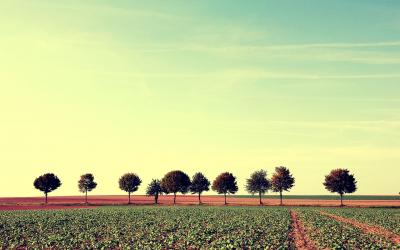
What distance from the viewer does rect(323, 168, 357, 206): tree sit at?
416 feet

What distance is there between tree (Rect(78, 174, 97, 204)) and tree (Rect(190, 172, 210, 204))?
1491 inches

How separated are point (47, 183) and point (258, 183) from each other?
77947 millimetres

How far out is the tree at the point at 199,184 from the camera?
497 feet

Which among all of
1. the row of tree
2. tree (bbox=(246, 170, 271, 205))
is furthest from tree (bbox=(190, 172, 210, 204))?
tree (bbox=(246, 170, 271, 205))

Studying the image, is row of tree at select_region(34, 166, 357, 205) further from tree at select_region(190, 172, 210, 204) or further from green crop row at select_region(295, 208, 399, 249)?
green crop row at select_region(295, 208, 399, 249)

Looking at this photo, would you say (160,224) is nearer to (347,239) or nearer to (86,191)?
(347,239)

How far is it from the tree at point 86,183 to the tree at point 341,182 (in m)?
85.3

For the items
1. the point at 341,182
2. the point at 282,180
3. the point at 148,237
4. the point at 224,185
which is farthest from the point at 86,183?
the point at 148,237

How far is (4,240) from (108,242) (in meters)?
11.5

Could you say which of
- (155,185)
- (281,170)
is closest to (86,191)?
(155,185)

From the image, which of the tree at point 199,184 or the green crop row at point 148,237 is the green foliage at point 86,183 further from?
the green crop row at point 148,237

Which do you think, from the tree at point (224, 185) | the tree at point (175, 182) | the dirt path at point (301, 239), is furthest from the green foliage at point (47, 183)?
the dirt path at point (301, 239)

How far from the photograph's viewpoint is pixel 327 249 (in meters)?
35.6

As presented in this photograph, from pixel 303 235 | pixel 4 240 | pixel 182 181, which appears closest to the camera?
pixel 4 240
